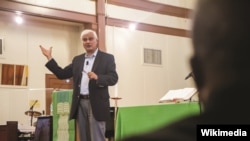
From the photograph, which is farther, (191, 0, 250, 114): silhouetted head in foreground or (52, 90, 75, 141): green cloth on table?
(52, 90, 75, 141): green cloth on table

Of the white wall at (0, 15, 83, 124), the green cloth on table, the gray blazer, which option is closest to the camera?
the gray blazer

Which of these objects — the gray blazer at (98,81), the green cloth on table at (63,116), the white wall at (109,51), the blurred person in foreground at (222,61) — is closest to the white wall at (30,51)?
the white wall at (109,51)

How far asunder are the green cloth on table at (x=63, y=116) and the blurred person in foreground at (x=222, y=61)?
344 cm

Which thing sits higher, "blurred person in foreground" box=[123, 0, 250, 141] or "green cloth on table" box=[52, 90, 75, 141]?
"blurred person in foreground" box=[123, 0, 250, 141]

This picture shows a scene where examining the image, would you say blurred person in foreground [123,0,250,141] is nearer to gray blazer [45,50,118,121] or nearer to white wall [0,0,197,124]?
gray blazer [45,50,118,121]

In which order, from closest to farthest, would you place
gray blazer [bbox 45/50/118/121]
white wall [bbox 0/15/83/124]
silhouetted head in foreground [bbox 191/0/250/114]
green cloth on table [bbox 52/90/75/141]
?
silhouetted head in foreground [bbox 191/0/250/114] < gray blazer [bbox 45/50/118/121] < green cloth on table [bbox 52/90/75/141] < white wall [bbox 0/15/83/124]

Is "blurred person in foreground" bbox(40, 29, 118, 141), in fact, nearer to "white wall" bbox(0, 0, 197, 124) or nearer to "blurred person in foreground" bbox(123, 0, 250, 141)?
"blurred person in foreground" bbox(123, 0, 250, 141)

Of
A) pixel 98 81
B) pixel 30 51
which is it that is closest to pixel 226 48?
pixel 98 81

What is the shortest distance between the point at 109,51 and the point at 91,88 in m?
4.76

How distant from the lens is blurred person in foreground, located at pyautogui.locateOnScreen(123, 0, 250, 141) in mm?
230

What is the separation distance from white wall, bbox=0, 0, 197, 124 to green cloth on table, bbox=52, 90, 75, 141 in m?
3.08

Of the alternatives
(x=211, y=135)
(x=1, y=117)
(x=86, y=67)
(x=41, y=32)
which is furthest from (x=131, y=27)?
(x=211, y=135)

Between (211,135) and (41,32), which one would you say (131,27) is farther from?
(211,135)

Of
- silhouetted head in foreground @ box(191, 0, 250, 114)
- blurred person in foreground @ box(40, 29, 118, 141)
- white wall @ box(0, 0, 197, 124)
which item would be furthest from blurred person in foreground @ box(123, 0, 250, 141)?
white wall @ box(0, 0, 197, 124)
